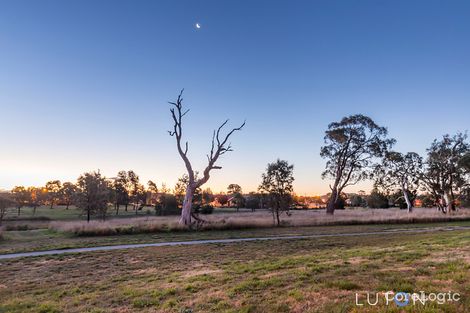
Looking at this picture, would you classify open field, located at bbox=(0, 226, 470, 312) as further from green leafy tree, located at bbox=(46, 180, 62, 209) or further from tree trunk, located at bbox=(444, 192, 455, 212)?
green leafy tree, located at bbox=(46, 180, 62, 209)

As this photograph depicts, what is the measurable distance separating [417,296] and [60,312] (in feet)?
24.2

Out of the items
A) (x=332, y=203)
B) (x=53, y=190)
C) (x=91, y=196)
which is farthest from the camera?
(x=53, y=190)

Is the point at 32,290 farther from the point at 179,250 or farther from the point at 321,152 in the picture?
the point at 321,152

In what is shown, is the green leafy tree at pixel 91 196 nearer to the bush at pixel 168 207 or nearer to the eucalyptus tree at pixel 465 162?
the bush at pixel 168 207

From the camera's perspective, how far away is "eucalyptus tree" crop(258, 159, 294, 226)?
2967 cm

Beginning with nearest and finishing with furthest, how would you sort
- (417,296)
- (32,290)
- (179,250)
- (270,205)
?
(417,296), (32,290), (179,250), (270,205)

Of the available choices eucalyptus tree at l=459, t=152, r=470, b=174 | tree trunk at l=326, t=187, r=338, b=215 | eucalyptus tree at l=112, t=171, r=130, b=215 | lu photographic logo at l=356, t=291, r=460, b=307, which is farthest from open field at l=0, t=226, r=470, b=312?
eucalyptus tree at l=112, t=171, r=130, b=215

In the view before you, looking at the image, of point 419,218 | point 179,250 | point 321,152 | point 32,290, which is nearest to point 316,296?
point 32,290

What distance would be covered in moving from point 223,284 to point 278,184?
22.9m

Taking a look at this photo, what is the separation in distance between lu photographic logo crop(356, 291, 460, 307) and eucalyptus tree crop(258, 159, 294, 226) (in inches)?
951

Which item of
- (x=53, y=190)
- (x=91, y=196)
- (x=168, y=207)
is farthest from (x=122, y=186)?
(x=53, y=190)

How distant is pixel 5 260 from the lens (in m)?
13.2

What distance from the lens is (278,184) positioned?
30047 mm

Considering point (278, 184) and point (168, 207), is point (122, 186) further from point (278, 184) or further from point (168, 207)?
point (278, 184)
